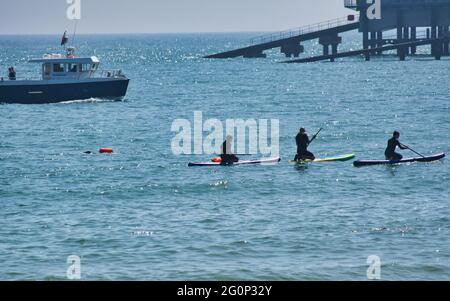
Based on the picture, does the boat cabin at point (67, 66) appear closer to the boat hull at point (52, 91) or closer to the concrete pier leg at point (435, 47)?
the boat hull at point (52, 91)

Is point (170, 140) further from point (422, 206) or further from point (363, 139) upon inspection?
point (422, 206)

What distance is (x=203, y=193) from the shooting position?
4097 cm

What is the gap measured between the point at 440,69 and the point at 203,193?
327 ft

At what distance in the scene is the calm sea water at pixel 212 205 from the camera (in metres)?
28.8

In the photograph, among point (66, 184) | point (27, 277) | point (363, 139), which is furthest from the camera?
point (363, 139)

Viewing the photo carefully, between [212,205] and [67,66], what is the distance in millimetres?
45869

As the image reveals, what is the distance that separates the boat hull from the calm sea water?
3.89m

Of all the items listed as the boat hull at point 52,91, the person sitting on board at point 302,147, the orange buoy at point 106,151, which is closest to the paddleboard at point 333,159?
the person sitting on board at point 302,147

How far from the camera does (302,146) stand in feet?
155

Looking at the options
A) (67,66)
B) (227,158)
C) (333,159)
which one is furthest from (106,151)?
(67,66)

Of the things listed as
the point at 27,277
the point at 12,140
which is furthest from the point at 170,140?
the point at 27,277

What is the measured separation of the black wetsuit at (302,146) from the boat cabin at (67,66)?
35663 millimetres

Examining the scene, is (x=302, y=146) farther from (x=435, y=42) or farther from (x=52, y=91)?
(x=435, y=42)

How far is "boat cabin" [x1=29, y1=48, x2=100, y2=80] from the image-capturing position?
3187 inches
